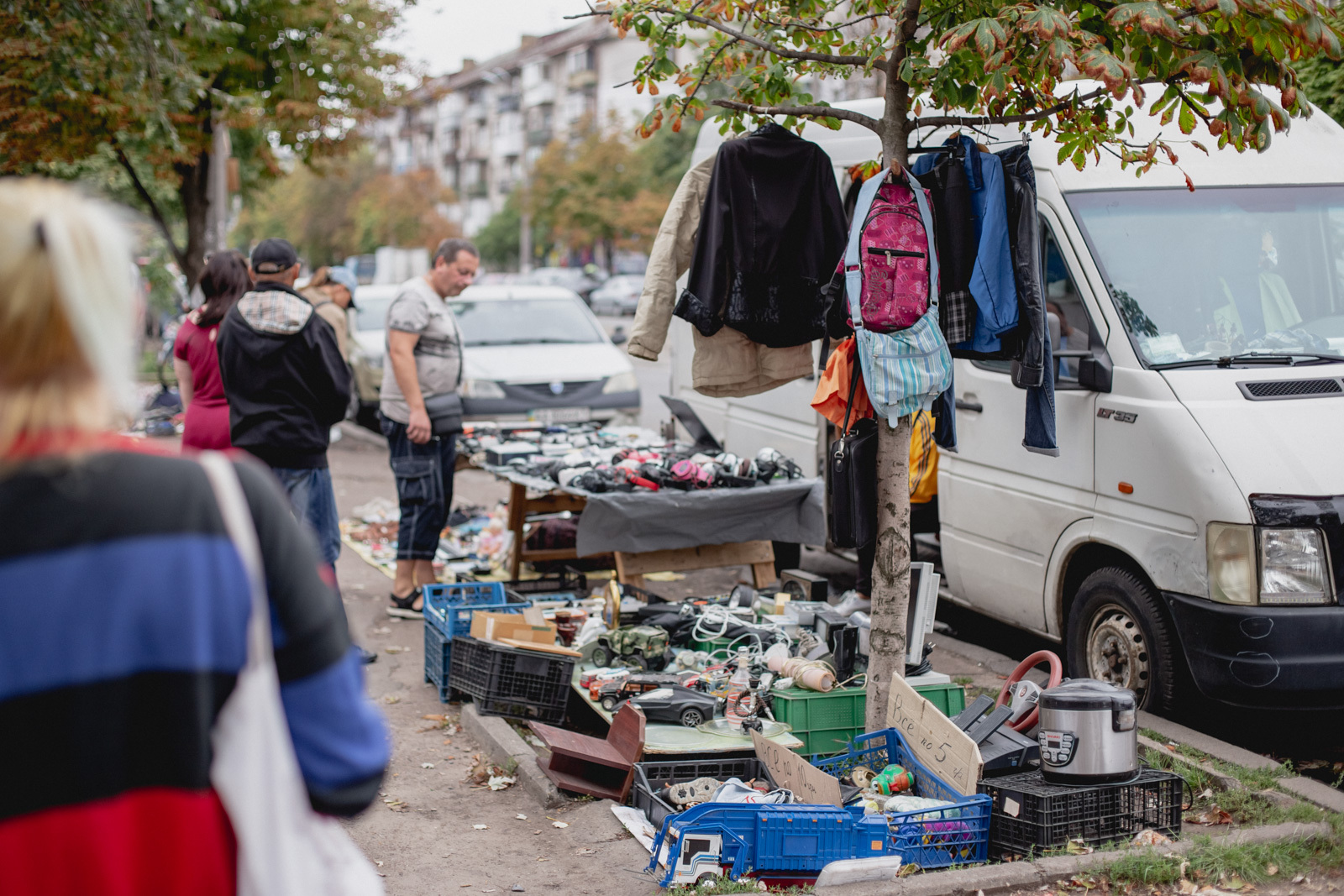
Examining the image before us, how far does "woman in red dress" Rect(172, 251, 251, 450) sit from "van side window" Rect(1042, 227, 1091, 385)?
3898 mm

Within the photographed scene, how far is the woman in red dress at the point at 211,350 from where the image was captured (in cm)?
610

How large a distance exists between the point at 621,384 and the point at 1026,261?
7983 mm

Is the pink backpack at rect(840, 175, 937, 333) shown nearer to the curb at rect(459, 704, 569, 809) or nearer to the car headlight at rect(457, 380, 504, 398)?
the curb at rect(459, 704, 569, 809)

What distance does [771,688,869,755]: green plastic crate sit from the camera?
16.8 ft

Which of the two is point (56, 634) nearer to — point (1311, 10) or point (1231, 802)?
point (1311, 10)

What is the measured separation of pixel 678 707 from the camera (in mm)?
5145

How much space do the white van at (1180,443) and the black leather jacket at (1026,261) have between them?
0.60 m

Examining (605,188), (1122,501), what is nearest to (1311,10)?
(1122,501)

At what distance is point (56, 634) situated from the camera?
59.2 inches

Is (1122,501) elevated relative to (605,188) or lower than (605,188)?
lower

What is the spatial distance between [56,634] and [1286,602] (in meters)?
4.66

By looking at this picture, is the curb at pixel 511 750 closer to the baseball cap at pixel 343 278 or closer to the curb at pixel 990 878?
the curb at pixel 990 878

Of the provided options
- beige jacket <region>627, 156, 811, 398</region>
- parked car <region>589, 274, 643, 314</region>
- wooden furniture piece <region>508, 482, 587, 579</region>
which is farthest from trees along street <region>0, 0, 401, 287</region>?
parked car <region>589, 274, 643, 314</region>

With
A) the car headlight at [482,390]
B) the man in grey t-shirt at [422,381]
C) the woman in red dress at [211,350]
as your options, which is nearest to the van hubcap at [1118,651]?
the man in grey t-shirt at [422,381]
